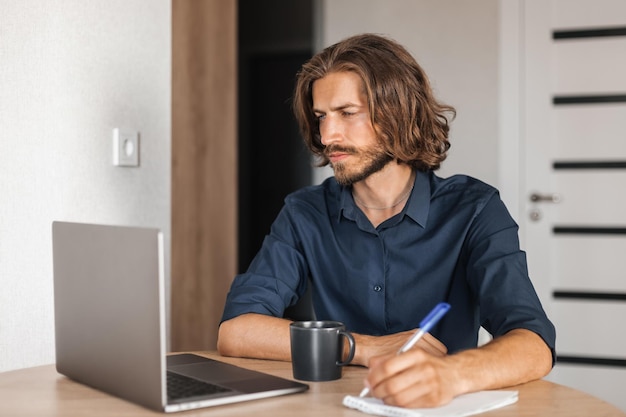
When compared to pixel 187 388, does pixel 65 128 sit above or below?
above

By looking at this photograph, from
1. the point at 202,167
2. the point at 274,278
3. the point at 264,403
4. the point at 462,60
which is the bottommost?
the point at 264,403

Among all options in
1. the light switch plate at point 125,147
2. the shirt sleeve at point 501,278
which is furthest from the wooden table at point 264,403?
the light switch plate at point 125,147

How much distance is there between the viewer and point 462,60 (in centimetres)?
352

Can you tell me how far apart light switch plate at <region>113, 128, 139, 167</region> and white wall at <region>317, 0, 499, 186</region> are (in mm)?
1656

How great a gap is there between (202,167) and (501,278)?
1466 mm

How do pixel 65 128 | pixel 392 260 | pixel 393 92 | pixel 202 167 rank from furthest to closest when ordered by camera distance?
1. pixel 202 167
2. pixel 65 128
3. pixel 393 92
4. pixel 392 260

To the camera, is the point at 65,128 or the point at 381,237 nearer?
the point at 381,237

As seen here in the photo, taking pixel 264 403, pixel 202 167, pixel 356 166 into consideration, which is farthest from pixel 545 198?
pixel 264 403

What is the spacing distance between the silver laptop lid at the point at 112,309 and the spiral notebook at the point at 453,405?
0.27m

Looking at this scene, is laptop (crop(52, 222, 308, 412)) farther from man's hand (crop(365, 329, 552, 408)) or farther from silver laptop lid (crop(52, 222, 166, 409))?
man's hand (crop(365, 329, 552, 408))

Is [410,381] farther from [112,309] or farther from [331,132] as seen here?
[331,132]

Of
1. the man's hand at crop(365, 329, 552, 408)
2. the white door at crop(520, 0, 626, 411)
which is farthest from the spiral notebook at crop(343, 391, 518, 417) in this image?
the white door at crop(520, 0, 626, 411)

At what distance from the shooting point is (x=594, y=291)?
3.37 m

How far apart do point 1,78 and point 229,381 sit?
0.95 m
